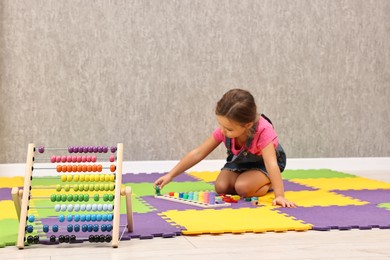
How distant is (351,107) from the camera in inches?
187

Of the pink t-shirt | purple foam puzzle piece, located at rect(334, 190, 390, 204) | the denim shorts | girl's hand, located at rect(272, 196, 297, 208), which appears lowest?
girl's hand, located at rect(272, 196, 297, 208)

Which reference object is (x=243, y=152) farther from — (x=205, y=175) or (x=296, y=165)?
(x=296, y=165)

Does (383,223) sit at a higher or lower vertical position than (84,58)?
lower

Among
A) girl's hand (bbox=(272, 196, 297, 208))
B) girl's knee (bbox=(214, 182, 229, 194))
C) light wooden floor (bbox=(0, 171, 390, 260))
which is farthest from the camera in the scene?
girl's knee (bbox=(214, 182, 229, 194))

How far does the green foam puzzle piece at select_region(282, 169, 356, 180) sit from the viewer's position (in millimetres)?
4250

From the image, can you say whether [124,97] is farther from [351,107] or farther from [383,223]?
[383,223]

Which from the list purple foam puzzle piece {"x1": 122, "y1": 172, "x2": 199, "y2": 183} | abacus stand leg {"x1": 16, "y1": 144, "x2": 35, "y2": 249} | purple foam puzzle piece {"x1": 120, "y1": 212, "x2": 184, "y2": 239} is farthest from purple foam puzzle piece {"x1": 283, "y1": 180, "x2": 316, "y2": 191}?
abacus stand leg {"x1": 16, "y1": 144, "x2": 35, "y2": 249}

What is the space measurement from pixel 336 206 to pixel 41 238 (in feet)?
4.38

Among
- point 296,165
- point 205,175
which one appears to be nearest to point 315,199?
point 205,175

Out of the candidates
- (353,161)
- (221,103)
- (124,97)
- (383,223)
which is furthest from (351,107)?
(383,223)

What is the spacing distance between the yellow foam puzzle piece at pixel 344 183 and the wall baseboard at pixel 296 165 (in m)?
0.56

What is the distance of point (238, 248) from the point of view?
2.25 metres

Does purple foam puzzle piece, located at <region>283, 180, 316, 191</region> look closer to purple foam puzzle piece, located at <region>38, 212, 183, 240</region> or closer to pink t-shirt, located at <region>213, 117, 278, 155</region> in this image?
pink t-shirt, located at <region>213, 117, 278, 155</region>

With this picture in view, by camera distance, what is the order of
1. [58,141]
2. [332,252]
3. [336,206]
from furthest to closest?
[58,141]
[336,206]
[332,252]
